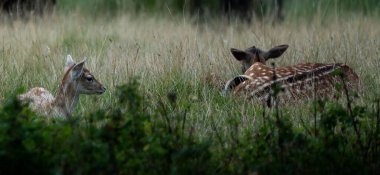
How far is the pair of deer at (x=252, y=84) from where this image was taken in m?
8.48

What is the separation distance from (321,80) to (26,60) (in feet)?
10.7

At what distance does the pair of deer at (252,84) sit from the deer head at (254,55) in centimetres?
74

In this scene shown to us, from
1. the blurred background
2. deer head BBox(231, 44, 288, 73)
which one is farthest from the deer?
the blurred background

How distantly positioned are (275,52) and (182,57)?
41.1 inches

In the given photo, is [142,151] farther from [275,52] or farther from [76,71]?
[275,52]

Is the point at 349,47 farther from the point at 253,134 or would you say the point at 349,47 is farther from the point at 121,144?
the point at 121,144

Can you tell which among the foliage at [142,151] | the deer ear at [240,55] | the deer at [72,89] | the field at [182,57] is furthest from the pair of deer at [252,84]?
the foliage at [142,151]

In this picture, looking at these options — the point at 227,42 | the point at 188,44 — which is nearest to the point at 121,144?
the point at 188,44

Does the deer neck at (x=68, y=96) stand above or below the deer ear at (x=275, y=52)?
below

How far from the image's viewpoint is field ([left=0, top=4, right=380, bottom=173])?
8312 mm

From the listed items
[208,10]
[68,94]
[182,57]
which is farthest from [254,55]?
[208,10]

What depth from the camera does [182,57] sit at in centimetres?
1039

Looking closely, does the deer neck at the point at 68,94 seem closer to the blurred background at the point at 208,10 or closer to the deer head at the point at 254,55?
the deer head at the point at 254,55

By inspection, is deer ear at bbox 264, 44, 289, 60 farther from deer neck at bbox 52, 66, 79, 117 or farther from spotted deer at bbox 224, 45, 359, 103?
deer neck at bbox 52, 66, 79, 117
